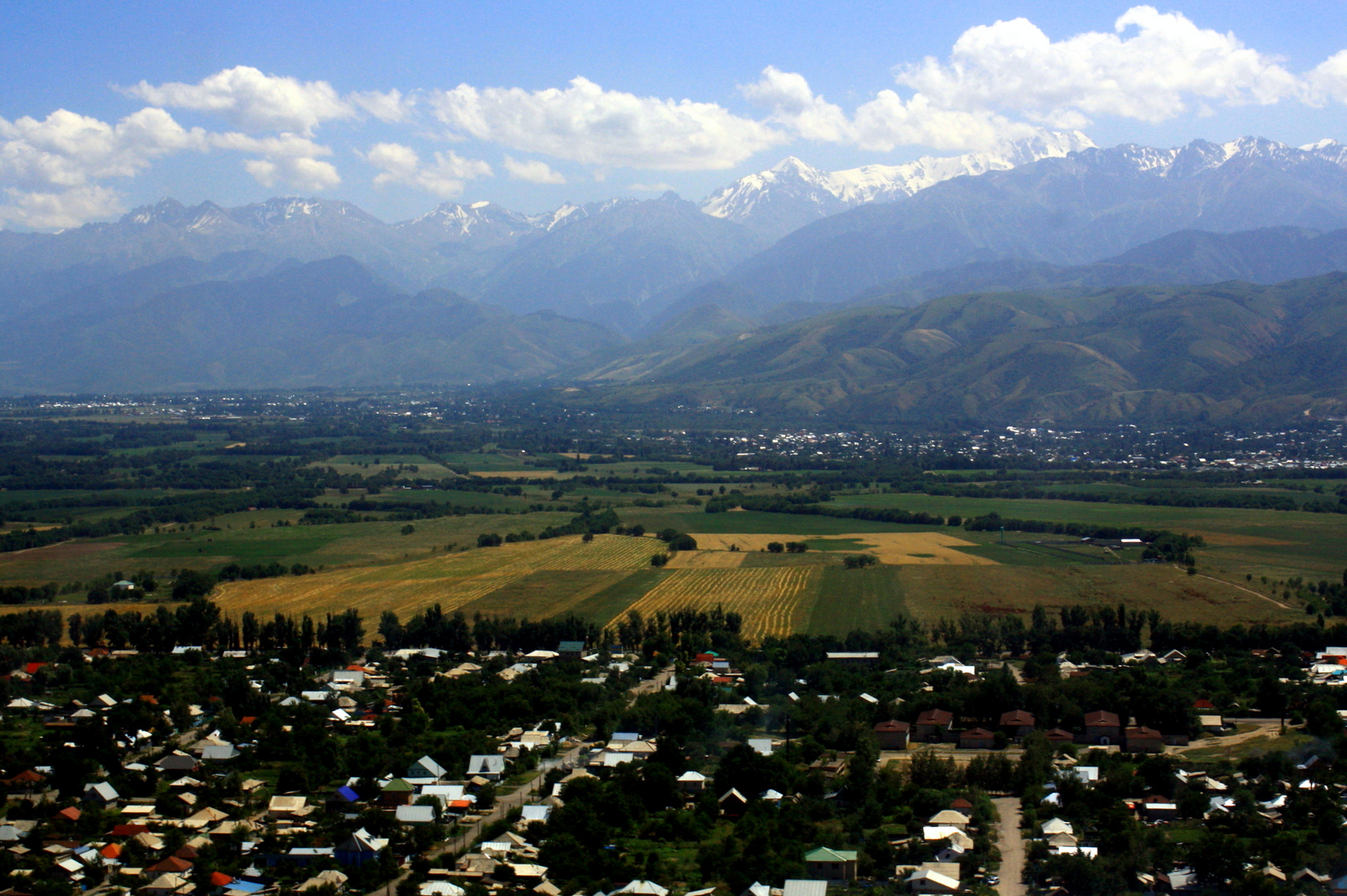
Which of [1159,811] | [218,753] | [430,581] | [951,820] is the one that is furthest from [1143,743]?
[430,581]

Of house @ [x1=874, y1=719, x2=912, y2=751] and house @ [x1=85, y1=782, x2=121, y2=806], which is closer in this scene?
house @ [x1=85, y1=782, x2=121, y2=806]

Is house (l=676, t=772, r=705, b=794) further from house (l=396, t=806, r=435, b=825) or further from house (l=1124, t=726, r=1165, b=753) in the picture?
house (l=1124, t=726, r=1165, b=753)

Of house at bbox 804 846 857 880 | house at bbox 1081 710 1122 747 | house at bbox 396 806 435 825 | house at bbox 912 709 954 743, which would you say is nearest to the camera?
house at bbox 804 846 857 880

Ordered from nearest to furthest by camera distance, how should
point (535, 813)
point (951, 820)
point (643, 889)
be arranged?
point (643, 889), point (951, 820), point (535, 813)

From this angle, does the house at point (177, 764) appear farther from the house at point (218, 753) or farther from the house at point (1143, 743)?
the house at point (1143, 743)

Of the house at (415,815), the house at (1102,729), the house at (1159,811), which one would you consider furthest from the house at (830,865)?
the house at (1102,729)

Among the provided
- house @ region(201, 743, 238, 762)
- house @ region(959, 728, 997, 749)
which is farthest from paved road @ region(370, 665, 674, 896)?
house @ region(959, 728, 997, 749)

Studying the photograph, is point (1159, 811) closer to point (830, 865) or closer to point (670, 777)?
point (830, 865)

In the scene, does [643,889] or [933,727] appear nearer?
[643,889]
